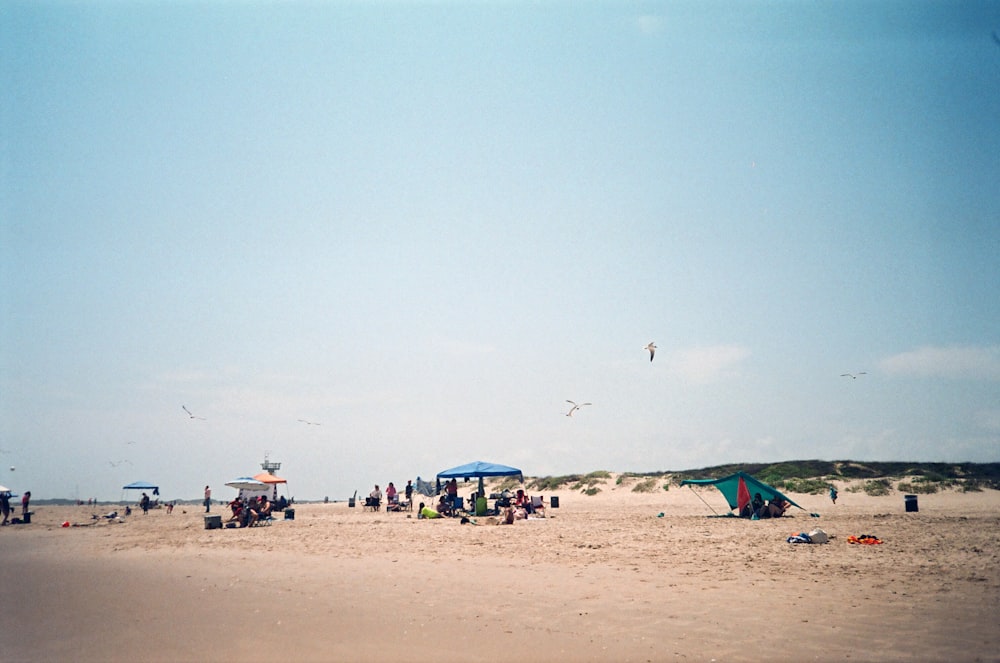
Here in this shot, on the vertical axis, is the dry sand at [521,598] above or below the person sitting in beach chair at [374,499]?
above

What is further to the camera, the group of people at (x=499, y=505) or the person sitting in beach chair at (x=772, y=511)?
the group of people at (x=499, y=505)

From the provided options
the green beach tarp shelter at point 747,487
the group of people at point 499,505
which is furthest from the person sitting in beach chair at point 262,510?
the green beach tarp shelter at point 747,487

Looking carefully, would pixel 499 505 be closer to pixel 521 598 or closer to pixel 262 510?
pixel 262 510

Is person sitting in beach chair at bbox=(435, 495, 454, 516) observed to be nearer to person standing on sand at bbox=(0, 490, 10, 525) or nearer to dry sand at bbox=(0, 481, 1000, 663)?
dry sand at bbox=(0, 481, 1000, 663)

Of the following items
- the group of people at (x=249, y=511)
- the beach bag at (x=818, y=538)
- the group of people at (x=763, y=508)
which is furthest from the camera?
the group of people at (x=249, y=511)

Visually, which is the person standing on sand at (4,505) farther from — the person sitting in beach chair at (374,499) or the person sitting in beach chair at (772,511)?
the person sitting in beach chair at (772,511)

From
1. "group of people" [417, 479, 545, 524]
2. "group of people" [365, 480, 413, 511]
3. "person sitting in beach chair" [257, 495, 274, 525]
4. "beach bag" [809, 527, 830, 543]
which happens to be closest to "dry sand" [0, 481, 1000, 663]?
"beach bag" [809, 527, 830, 543]

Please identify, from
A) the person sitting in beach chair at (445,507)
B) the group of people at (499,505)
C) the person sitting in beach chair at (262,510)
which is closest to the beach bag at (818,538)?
the group of people at (499,505)

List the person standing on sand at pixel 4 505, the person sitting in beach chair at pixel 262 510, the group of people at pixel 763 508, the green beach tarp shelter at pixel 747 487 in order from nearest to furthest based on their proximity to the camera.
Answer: the group of people at pixel 763 508, the green beach tarp shelter at pixel 747 487, the person sitting in beach chair at pixel 262 510, the person standing on sand at pixel 4 505

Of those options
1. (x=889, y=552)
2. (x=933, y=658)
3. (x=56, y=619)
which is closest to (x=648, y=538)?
(x=889, y=552)

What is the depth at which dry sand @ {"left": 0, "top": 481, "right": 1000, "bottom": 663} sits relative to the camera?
21.1 feet

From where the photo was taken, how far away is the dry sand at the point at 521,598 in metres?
6.43

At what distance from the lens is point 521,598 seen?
28.3 feet

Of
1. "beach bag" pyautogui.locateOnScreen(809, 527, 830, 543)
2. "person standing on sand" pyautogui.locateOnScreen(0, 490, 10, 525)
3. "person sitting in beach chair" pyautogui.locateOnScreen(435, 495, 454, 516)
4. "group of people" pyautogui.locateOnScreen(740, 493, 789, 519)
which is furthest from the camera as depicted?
"person standing on sand" pyautogui.locateOnScreen(0, 490, 10, 525)
